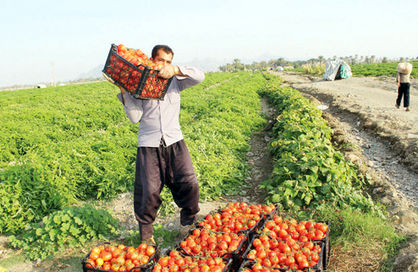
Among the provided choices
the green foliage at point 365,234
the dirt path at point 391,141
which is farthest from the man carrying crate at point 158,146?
the dirt path at point 391,141

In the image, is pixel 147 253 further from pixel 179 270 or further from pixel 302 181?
pixel 302 181

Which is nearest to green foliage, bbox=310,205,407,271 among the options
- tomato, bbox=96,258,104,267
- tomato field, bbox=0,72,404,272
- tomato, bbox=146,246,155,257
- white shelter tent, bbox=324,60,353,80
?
tomato field, bbox=0,72,404,272

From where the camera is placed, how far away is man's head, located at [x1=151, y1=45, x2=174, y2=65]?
10.1 ft

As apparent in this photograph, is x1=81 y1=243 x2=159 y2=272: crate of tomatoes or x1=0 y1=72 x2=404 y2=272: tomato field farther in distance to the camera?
x1=0 y1=72 x2=404 y2=272: tomato field

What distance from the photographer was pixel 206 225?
10.5 feet

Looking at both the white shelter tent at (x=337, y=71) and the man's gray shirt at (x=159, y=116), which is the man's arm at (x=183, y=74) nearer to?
the man's gray shirt at (x=159, y=116)

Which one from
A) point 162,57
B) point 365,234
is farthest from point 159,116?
point 365,234

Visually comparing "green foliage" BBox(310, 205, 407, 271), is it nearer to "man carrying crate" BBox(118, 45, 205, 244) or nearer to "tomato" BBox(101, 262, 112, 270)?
"man carrying crate" BBox(118, 45, 205, 244)

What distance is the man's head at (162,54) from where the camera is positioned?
10.1 ft

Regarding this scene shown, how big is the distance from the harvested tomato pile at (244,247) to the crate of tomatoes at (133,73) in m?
1.52

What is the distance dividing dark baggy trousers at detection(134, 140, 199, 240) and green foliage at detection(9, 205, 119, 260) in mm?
908

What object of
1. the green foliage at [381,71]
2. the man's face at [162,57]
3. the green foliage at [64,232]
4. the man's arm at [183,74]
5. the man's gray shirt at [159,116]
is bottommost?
the green foliage at [64,232]

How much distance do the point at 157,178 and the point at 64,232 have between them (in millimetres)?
1550

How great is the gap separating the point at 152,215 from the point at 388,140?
7.04 metres
